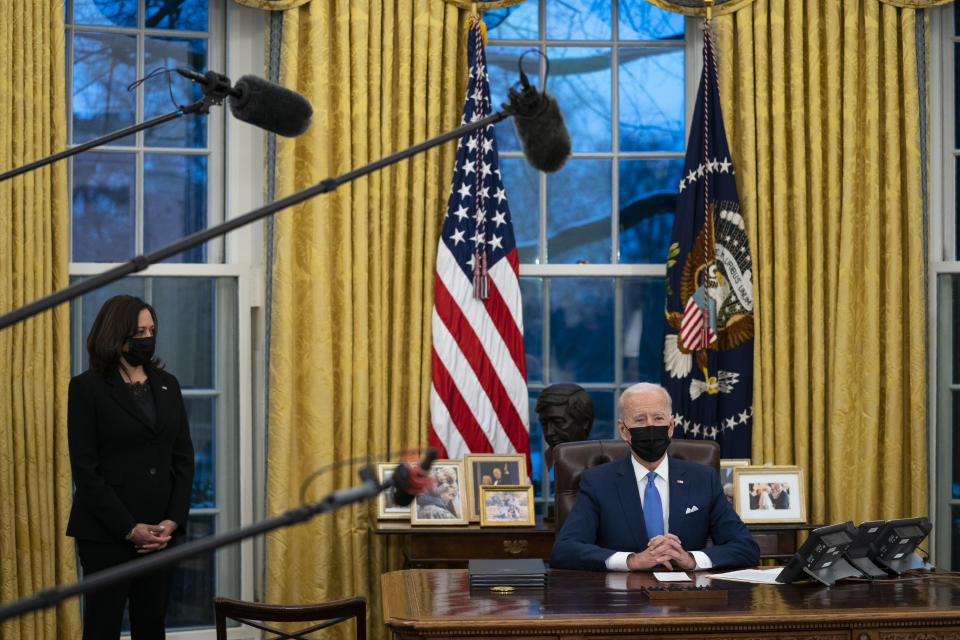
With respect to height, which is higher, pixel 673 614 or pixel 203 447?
pixel 203 447

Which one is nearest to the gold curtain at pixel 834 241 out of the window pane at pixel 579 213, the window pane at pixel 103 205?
the window pane at pixel 579 213

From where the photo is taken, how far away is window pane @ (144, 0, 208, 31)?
4.56 meters

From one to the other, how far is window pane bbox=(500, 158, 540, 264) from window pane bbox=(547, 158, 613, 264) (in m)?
0.06

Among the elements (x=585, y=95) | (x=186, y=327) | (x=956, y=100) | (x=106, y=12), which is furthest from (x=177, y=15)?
(x=956, y=100)

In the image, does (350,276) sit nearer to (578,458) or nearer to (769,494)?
(578,458)

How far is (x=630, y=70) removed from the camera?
4.95 meters

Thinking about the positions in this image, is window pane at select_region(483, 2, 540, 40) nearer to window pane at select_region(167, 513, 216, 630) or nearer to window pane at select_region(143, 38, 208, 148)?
window pane at select_region(143, 38, 208, 148)

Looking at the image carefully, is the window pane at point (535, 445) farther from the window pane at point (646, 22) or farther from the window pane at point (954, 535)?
the window pane at point (954, 535)

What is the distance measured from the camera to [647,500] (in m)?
3.42

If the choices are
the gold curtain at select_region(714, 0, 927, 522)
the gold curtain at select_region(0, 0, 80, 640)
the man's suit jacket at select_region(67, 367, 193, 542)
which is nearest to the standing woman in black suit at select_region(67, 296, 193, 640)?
the man's suit jacket at select_region(67, 367, 193, 542)

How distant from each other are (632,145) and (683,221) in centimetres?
48

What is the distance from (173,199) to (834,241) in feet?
8.99

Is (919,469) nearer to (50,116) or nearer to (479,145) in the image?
(479,145)

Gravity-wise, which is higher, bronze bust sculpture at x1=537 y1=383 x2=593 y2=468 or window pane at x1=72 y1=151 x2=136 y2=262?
window pane at x1=72 y1=151 x2=136 y2=262
